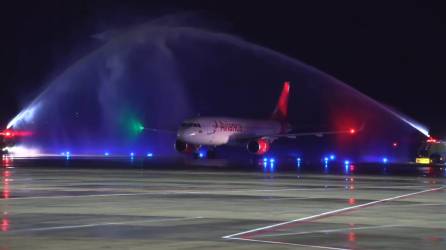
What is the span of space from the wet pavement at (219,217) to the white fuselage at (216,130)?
45.7 m

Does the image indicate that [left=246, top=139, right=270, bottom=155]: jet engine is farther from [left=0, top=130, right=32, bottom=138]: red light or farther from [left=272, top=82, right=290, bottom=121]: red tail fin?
[left=0, top=130, right=32, bottom=138]: red light

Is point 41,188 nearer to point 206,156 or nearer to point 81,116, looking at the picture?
point 206,156

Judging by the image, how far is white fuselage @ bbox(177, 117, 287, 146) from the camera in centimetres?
8138

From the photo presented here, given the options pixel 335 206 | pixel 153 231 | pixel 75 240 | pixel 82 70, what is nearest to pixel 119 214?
pixel 153 231

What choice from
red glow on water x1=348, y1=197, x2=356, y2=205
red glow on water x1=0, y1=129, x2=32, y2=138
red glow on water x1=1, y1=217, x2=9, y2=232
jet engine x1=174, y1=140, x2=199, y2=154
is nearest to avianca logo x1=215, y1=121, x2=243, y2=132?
jet engine x1=174, y1=140, x2=199, y2=154

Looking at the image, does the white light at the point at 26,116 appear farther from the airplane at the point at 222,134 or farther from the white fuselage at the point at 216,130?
the white fuselage at the point at 216,130

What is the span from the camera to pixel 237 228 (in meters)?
18.5

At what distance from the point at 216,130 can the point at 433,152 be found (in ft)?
72.6

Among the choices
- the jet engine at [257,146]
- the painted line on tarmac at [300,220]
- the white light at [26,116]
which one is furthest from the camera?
the white light at [26,116]

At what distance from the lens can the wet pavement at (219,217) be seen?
1611cm

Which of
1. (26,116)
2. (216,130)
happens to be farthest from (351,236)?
(26,116)

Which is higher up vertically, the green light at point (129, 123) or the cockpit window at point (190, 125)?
the green light at point (129, 123)

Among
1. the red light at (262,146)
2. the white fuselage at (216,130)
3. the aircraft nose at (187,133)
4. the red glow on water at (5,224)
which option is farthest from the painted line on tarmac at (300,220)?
the red light at (262,146)

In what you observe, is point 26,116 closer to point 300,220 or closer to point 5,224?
point 5,224
